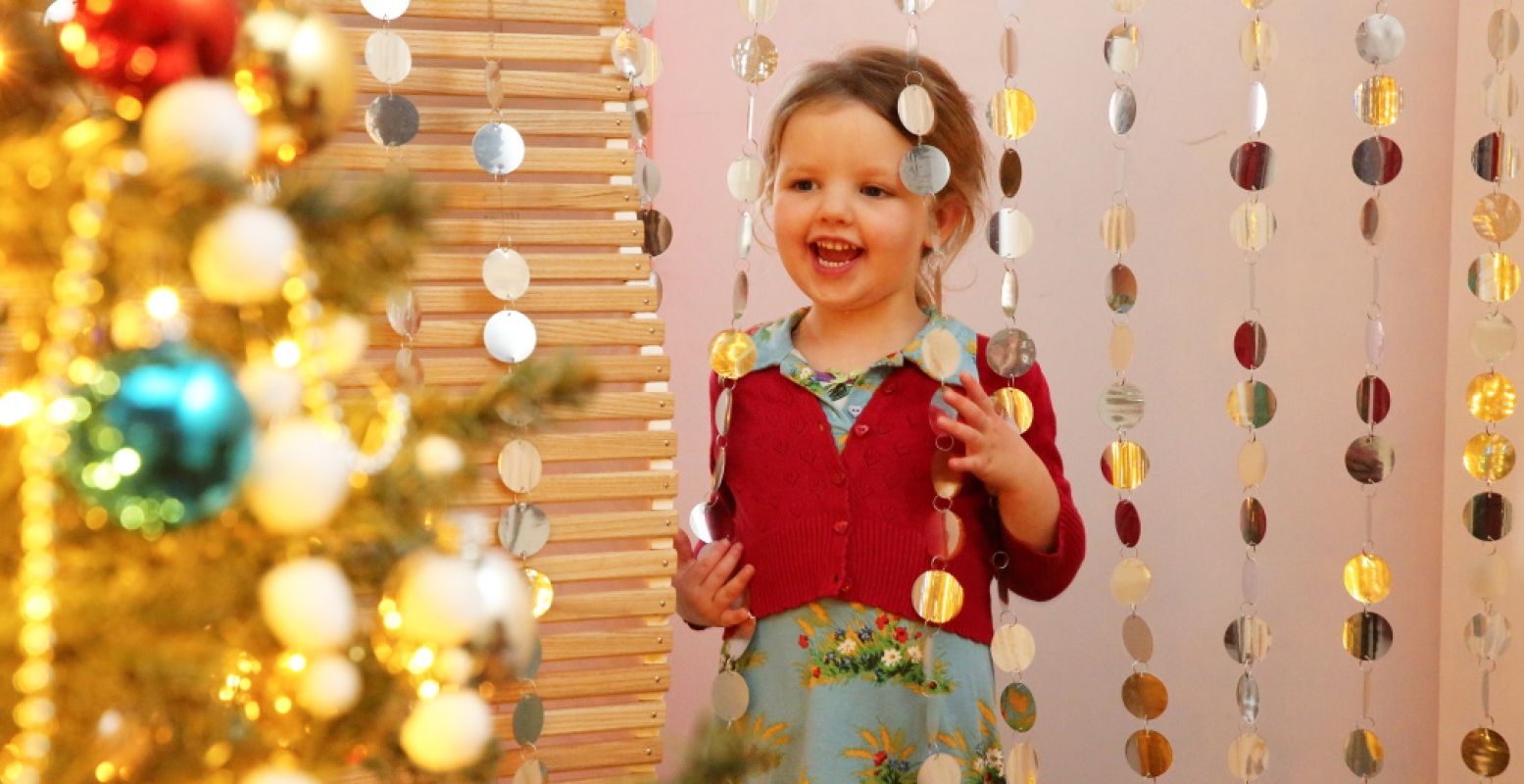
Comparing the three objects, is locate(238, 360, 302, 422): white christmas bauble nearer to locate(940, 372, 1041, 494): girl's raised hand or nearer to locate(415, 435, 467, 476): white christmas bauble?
locate(415, 435, 467, 476): white christmas bauble

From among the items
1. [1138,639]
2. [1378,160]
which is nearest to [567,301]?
[1138,639]

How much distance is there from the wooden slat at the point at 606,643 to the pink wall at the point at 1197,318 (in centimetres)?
51

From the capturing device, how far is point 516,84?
1.21 metres

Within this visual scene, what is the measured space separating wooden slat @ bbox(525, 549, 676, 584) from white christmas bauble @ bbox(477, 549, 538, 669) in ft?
2.12

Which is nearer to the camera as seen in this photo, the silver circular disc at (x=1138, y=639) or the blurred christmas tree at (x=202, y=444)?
the blurred christmas tree at (x=202, y=444)

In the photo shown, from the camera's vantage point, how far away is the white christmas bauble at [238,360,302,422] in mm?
492

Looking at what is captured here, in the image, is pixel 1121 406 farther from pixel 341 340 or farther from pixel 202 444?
pixel 202 444

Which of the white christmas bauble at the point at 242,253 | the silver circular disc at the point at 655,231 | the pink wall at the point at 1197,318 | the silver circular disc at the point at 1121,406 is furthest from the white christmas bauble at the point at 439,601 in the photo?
the pink wall at the point at 1197,318

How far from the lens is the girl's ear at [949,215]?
4.64 ft

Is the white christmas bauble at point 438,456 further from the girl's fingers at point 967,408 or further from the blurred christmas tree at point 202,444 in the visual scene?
the girl's fingers at point 967,408

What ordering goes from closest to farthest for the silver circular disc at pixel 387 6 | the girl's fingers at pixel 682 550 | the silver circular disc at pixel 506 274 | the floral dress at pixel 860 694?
the silver circular disc at pixel 387 6 < the silver circular disc at pixel 506 274 < the floral dress at pixel 860 694 < the girl's fingers at pixel 682 550

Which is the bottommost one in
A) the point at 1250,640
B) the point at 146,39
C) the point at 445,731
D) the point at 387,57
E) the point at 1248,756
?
the point at 1248,756

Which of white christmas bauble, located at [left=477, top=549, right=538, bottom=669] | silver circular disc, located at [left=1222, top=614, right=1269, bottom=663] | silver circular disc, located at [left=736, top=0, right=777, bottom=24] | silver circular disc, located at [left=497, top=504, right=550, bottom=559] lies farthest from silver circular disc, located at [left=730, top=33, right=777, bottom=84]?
white christmas bauble, located at [left=477, top=549, right=538, bottom=669]

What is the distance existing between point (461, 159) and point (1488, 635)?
0.93 metres
